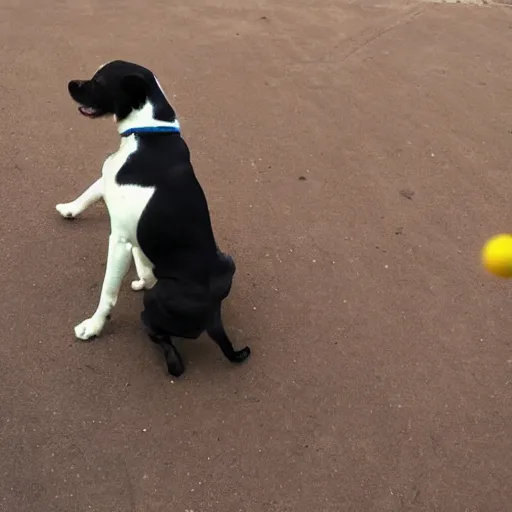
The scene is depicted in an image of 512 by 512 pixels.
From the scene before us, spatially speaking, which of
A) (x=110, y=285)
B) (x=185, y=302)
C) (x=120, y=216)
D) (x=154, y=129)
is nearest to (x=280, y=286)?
(x=185, y=302)

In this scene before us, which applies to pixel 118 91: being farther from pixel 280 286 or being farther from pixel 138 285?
pixel 280 286

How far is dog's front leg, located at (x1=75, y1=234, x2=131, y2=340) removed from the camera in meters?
2.93

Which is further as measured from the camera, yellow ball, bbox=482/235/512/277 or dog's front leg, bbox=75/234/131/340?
dog's front leg, bbox=75/234/131/340

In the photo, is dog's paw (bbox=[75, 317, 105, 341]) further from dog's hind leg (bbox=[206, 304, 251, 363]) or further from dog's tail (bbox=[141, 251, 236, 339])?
dog's hind leg (bbox=[206, 304, 251, 363])

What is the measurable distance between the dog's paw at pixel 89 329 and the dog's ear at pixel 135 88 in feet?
3.67

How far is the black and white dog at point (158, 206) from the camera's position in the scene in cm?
276

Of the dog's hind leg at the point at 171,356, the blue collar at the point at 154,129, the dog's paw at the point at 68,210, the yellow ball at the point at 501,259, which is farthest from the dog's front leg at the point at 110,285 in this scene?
the yellow ball at the point at 501,259

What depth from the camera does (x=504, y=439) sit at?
2998 millimetres

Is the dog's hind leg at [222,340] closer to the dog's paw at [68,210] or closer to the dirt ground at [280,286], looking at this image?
the dirt ground at [280,286]

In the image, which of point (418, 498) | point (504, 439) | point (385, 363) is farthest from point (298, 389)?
point (504, 439)

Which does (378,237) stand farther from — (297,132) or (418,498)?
(418,498)

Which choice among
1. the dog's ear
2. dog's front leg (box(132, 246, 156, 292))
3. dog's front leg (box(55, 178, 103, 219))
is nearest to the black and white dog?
the dog's ear

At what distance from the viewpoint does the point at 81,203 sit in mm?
3691

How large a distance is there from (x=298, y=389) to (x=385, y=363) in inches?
20.0
